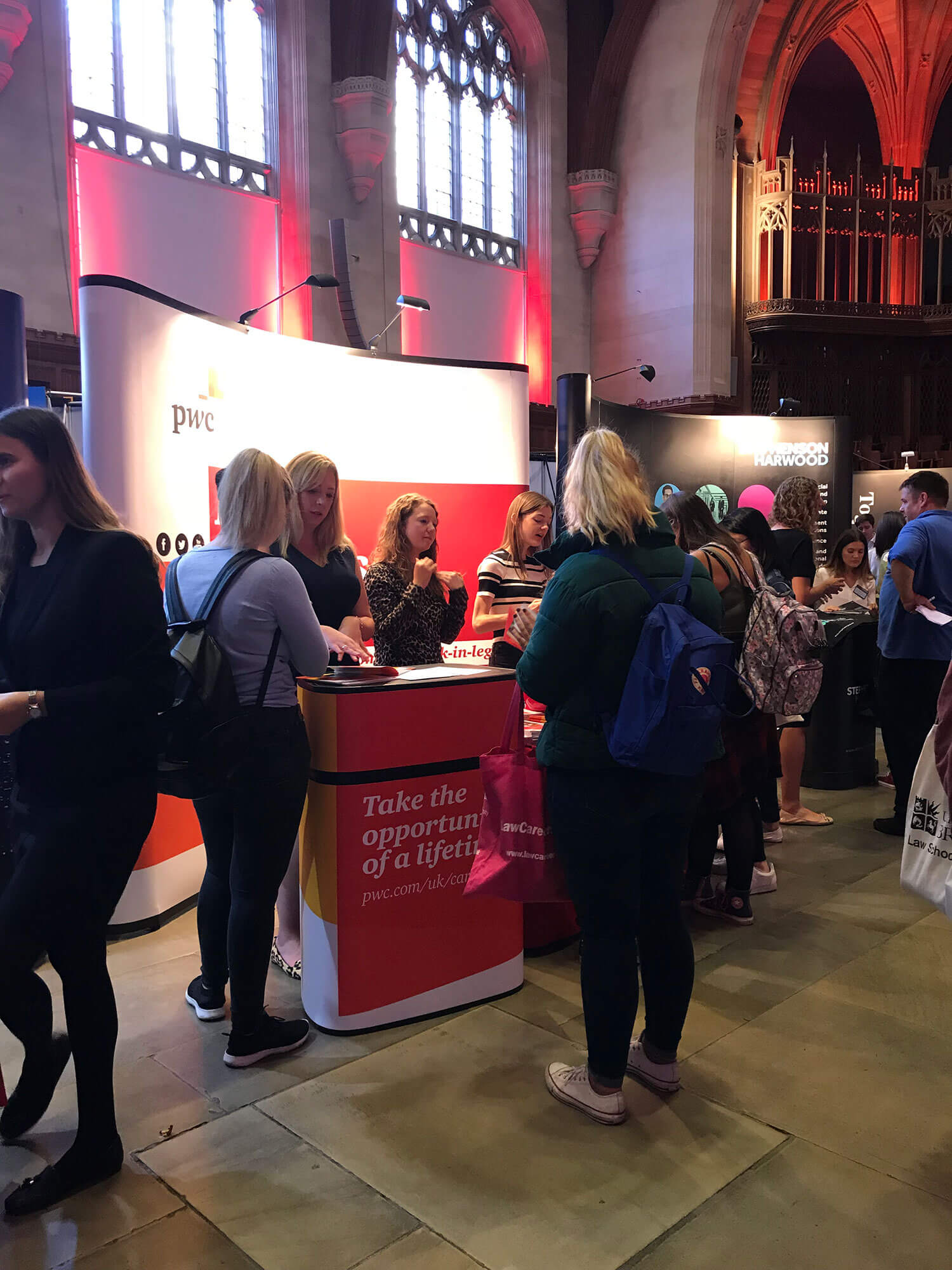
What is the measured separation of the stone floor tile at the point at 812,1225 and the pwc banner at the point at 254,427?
7.17 ft

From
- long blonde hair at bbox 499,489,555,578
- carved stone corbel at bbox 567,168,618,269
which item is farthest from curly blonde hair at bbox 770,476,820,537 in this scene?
carved stone corbel at bbox 567,168,618,269

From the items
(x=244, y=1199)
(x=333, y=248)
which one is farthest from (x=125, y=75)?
(x=244, y=1199)

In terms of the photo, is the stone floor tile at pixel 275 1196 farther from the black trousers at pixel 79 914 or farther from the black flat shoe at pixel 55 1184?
the black trousers at pixel 79 914

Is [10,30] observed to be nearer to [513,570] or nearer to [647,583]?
[513,570]

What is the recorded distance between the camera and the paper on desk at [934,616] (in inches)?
146

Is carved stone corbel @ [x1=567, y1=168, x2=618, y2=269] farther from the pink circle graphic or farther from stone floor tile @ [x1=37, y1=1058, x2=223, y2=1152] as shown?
stone floor tile @ [x1=37, y1=1058, x2=223, y2=1152]

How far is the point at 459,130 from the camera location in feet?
37.5

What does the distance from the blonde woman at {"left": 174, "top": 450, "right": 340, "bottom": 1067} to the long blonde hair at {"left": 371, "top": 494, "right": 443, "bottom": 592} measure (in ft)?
3.47

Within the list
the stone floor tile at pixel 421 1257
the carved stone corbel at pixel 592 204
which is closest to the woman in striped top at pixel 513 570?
the stone floor tile at pixel 421 1257

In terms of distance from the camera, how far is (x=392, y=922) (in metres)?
2.47

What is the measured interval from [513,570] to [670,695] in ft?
7.06

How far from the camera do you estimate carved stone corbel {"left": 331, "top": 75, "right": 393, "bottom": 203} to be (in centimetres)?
952

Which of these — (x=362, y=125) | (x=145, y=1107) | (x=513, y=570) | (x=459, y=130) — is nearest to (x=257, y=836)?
(x=145, y=1107)

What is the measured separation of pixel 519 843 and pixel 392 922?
602 millimetres
